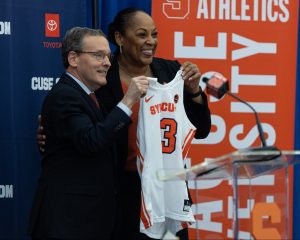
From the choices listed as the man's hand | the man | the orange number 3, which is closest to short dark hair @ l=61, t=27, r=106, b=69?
the man

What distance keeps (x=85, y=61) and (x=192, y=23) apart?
4.01ft

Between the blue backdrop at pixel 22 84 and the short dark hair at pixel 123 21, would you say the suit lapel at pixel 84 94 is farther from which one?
the blue backdrop at pixel 22 84

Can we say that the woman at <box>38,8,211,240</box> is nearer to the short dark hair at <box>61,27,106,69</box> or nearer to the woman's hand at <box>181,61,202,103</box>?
the woman's hand at <box>181,61,202,103</box>

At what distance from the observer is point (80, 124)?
259 centimetres

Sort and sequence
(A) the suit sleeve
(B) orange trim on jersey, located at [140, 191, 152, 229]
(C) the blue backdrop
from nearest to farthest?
(A) the suit sleeve
(B) orange trim on jersey, located at [140, 191, 152, 229]
(C) the blue backdrop

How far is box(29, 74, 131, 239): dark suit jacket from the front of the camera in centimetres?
260

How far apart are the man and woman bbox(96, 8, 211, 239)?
0.29 m

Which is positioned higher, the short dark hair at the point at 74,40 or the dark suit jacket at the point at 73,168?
the short dark hair at the point at 74,40

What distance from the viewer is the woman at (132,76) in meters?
3.06

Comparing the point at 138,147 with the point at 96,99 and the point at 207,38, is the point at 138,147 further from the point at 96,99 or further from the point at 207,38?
the point at 207,38

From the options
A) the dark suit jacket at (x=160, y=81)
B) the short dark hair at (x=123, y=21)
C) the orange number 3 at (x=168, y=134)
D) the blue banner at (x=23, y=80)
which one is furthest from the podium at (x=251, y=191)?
the blue banner at (x=23, y=80)

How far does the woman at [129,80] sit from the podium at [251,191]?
26.7 inches

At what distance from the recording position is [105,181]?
8.90 feet

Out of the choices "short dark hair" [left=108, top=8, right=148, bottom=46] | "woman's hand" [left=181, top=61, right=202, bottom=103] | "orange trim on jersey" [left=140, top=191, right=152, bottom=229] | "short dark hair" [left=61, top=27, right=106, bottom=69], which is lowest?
"orange trim on jersey" [left=140, top=191, right=152, bottom=229]
